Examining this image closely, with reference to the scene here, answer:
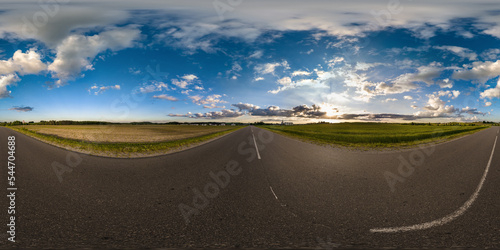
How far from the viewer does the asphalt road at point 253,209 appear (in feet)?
14.6

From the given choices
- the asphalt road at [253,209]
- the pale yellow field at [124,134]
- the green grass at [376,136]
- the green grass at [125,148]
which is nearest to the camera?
the asphalt road at [253,209]

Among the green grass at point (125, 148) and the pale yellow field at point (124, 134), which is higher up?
the green grass at point (125, 148)

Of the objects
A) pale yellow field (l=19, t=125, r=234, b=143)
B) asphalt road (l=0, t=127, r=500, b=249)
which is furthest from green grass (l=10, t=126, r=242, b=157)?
asphalt road (l=0, t=127, r=500, b=249)

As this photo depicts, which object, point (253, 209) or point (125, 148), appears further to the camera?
point (125, 148)

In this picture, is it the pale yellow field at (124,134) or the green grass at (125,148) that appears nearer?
the green grass at (125,148)

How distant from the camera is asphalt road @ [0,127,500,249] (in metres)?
4.45

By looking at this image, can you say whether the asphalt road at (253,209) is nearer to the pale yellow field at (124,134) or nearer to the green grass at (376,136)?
the green grass at (376,136)

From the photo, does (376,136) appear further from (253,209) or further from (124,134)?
(124,134)

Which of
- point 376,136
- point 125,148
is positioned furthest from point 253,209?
point 376,136

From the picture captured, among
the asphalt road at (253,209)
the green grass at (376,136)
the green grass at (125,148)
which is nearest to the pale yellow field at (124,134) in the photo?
the green grass at (125,148)

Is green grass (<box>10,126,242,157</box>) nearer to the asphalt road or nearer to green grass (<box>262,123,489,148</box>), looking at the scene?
the asphalt road

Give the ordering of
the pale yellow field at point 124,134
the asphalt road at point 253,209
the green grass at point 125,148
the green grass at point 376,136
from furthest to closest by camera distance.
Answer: the pale yellow field at point 124,134, the green grass at point 376,136, the green grass at point 125,148, the asphalt road at point 253,209

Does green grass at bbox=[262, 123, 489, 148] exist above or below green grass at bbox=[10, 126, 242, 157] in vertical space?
above

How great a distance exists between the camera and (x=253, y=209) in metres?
5.79
